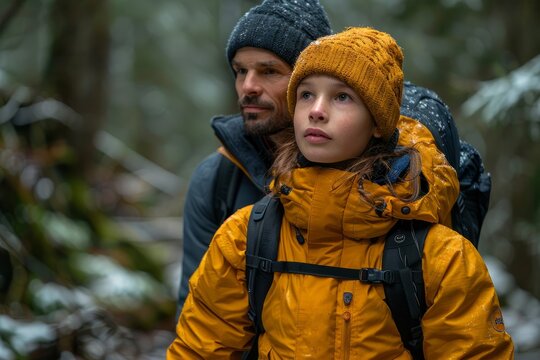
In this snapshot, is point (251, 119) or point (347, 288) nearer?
point (347, 288)

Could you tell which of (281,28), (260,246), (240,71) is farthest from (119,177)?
(260,246)

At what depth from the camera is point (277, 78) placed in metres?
3.61

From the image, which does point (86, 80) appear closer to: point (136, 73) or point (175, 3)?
point (175, 3)

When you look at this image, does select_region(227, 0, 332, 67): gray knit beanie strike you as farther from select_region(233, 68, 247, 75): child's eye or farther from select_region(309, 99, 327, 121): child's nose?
select_region(309, 99, 327, 121): child's nose

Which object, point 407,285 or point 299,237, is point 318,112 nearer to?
point 299,237

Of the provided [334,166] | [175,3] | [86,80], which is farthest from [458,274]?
[175,3]

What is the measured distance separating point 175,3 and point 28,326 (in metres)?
12.7

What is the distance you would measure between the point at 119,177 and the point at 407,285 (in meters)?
12.5

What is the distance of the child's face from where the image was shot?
8.68 feet

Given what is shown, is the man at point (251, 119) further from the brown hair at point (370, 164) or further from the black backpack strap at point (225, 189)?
the brown hair at point (370, 164)

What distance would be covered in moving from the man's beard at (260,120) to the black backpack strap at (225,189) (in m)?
0.27

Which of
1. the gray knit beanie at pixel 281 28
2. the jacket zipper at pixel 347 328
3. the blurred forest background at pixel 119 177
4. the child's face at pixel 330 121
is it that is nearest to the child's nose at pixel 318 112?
the child's face at pixel 330 121

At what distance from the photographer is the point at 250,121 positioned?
357cm

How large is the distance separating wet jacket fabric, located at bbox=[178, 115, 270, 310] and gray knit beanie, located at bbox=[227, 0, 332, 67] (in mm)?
444
